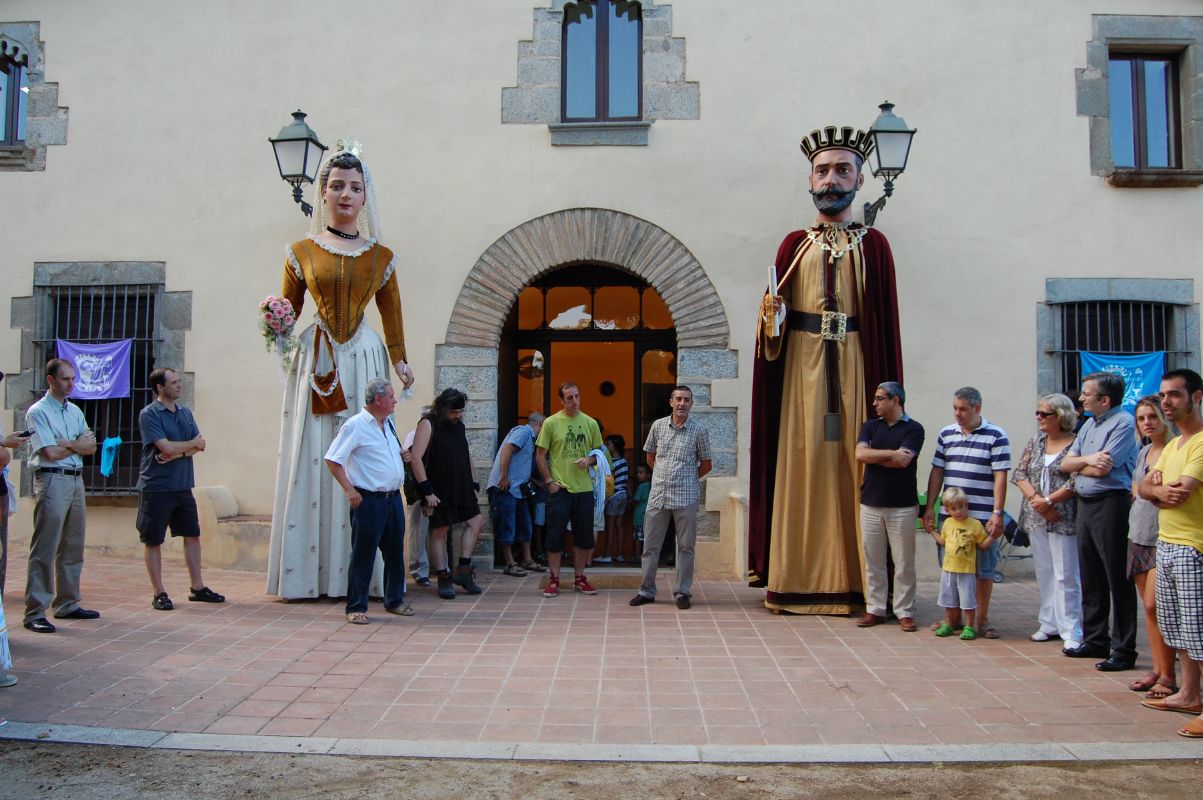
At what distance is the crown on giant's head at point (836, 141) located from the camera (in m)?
6.61

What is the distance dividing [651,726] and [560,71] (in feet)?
19.8

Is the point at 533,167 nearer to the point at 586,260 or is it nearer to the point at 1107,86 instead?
the point at 586,260

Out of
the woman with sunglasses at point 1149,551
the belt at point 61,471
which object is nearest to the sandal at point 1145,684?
the woman with sunglasses at point 1149,551

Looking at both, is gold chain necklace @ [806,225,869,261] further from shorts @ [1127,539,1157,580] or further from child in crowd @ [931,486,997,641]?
shorts @ [1127,539,1157,580]

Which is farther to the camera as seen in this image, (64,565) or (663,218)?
(663,218)

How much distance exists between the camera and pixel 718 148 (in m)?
8.26

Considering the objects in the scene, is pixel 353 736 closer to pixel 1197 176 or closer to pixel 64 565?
pixel 64 565

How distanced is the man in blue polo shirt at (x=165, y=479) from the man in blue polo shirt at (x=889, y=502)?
4466 millimetres

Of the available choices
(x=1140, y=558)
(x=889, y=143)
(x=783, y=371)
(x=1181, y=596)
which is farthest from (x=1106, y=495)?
(x=889, y=143)

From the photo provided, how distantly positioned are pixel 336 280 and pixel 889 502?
4089mm

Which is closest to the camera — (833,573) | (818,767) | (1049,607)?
(818,767)

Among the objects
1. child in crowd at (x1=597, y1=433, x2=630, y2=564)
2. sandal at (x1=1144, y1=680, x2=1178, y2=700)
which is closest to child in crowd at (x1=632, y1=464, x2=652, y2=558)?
child in crowd at (x1=597, y1=433, x2=630, y2=564)

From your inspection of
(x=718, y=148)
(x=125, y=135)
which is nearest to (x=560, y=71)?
(x=718, y=148)

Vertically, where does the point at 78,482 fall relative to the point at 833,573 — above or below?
above
